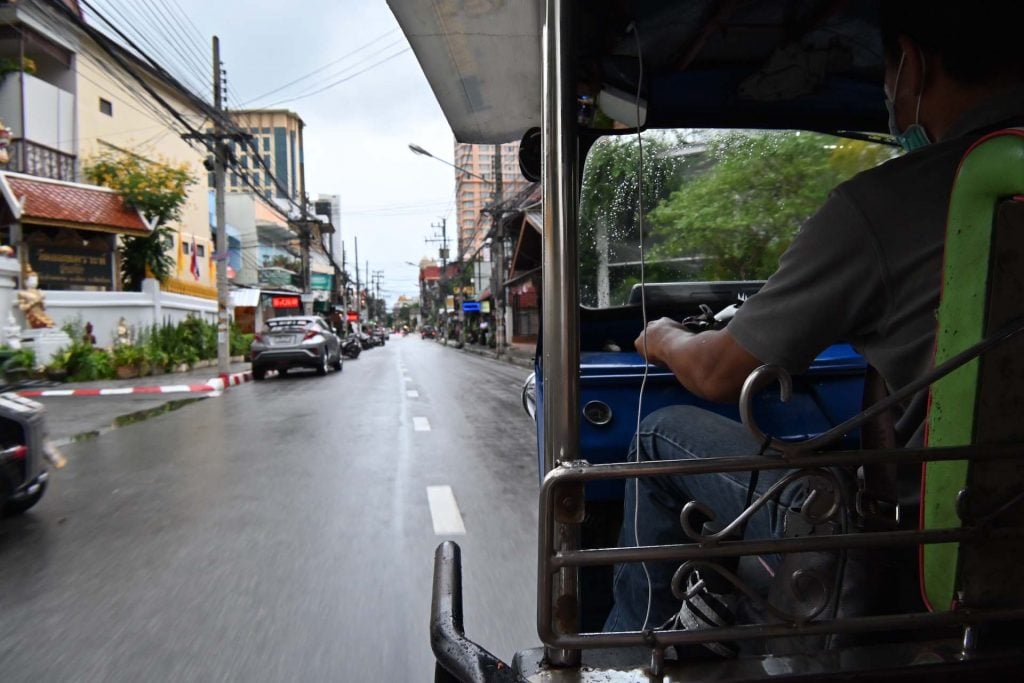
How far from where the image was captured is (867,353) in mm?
1114

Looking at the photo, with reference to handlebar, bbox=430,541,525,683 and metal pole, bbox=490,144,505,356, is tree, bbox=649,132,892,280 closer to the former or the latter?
handlebar, bbox=430,541,525,683

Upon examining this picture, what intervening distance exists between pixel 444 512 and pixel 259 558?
1.16 metres

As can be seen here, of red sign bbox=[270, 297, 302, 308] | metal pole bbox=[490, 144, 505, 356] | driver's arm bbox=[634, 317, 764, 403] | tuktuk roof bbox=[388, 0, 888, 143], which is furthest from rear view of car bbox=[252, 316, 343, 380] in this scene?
red sign bbox=[270, 297, 302, 308]

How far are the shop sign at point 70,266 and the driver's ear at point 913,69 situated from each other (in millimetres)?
18442

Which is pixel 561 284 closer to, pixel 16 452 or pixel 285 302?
pixel 16 452

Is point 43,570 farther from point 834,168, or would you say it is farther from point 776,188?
point 834,168

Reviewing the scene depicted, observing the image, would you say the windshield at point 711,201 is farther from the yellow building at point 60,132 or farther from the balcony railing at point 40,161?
the balcony railing at point 40,161

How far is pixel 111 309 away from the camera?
16.6 meters

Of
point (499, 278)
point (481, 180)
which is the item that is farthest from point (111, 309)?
point (499, 278)

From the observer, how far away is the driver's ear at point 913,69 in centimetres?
111

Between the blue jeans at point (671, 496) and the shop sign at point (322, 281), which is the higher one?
the shop sign at point (322, 281)

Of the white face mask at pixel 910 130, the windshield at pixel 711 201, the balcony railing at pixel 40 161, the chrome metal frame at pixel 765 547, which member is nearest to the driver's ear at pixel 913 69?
the white face mask at pixel 910 130

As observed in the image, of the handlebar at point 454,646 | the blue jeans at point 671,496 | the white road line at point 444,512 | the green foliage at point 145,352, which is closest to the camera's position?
the handlebar at point 454,646

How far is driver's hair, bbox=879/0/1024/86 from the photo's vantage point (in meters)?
1.02
